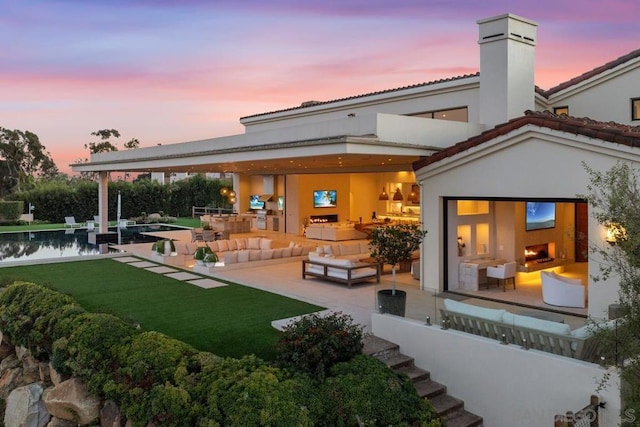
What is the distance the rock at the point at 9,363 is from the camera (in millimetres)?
11367

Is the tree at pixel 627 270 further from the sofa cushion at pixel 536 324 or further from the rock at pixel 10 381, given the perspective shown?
the rock at pixel 10 381

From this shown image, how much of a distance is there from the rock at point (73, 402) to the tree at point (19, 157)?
46.5m

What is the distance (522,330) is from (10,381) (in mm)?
10376

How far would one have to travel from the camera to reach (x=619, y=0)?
16.6 metres

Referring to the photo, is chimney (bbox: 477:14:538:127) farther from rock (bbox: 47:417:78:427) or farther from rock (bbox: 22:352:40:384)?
rock (bbox: 22:352:40:384)

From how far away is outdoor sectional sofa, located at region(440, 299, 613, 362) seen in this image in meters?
7.49

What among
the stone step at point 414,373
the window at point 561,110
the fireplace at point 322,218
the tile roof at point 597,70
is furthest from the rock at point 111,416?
the fireplace at point 322,218

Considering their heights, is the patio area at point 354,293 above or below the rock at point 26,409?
above

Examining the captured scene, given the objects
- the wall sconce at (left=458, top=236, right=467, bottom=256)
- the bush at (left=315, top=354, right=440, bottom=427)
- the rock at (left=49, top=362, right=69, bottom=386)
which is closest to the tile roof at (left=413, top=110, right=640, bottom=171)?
the wall sconce at (left=458, top=236, right=467, bottom=256)

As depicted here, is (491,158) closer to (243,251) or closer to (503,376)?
(503,376)

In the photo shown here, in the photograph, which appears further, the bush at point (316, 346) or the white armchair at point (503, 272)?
the white armchair at point (503, 272)

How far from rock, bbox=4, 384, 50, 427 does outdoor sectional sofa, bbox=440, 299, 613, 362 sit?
7688 millimetres

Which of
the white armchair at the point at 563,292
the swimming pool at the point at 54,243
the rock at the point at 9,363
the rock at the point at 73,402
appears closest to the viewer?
the rock at the point at 73,402

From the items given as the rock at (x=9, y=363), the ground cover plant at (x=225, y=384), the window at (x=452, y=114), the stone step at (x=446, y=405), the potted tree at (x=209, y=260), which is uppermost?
the window at (x=452, y=114)
